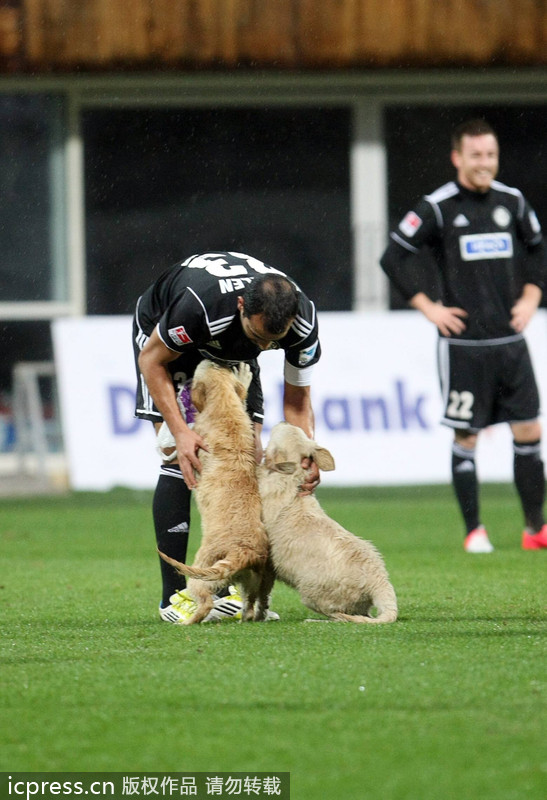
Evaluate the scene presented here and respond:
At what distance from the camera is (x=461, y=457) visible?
7.72 meters

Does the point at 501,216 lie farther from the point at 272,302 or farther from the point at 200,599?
the point at 200,599

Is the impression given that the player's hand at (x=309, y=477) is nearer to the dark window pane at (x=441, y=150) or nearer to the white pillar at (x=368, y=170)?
the white pillar at (x=368, y=170)

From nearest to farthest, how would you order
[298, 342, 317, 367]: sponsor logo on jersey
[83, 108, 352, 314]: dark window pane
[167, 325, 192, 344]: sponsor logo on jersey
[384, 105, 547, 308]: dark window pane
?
[167, 325, 192, 344]: sponsor logo on jersey < [298, 342, 317, 367]: sponsor logo on jersey < [83, 108, 352, 314]: dark window pane < [384, 105, 547, 308]: dark window pane

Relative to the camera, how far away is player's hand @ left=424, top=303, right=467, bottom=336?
→ 766 centimetres

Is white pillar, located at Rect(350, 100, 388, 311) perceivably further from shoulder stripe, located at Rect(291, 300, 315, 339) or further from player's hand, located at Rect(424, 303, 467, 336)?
shoulder stripe, located at Rect(291, 300, 315, 339)

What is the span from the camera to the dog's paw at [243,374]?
5.03m

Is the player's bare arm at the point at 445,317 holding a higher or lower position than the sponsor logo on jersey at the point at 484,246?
lower

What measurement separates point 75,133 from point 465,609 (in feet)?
30.0

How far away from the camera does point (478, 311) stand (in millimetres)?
7711

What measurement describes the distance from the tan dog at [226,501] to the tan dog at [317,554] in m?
0.07

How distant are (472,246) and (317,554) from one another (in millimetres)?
3639

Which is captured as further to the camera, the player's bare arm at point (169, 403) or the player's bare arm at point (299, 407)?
the player's bare arm at point (299, 407)

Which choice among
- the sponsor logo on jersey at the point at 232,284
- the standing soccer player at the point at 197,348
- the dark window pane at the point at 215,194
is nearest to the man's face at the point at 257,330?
the standing soccer player at the point at 197,348

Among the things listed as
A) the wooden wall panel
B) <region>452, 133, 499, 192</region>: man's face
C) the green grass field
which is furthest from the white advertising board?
the green grass field
